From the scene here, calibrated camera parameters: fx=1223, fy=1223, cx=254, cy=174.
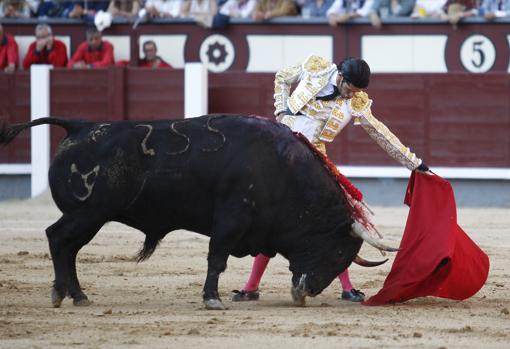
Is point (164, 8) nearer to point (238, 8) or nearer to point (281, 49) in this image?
point (238, 8)

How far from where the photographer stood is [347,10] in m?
11.3

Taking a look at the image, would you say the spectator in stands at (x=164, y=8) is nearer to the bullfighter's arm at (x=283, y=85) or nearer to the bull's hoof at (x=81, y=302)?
the bullfighter's arm at (x=283, y=85)

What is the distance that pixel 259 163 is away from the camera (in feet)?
16.9

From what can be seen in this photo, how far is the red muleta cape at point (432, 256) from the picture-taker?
5.40 m

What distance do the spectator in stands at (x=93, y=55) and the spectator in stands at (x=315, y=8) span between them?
1881mm

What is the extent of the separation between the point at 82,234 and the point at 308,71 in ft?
4.13

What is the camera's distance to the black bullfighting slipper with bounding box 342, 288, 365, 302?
550cm

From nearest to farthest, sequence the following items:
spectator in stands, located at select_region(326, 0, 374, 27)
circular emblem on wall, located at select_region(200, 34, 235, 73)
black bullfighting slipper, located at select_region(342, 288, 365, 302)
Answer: black bullfighting slipper, located at select_region(342, 288, 365, 302), spectator in stands, located at select_region(326, 0, 374, 27), circular emblem on wall, located at select_region(200, 34, 235, 73)

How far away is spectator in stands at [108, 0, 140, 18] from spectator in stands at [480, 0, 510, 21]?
3310 millimetres

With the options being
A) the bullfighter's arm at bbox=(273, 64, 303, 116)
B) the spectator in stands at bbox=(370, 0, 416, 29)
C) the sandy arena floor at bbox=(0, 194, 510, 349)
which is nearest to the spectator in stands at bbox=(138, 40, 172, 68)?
the spectator in stands at bbox=(370, 0, 416, 29)

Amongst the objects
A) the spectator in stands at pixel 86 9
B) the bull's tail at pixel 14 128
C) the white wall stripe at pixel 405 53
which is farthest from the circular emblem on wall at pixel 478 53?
the bull's tail at pixel 14 128

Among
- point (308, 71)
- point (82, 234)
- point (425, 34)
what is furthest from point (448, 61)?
point (82, 234)

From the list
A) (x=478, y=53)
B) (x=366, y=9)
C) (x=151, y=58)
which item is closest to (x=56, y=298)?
(x=151, y=58)

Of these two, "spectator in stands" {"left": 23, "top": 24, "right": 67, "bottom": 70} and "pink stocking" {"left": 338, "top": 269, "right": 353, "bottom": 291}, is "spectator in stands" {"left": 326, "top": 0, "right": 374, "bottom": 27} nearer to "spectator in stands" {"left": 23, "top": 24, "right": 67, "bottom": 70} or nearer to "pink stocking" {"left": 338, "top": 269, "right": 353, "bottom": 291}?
"spectator in stands" {"left": 23, "top": 24, "right": 67, "bottom": 70}
